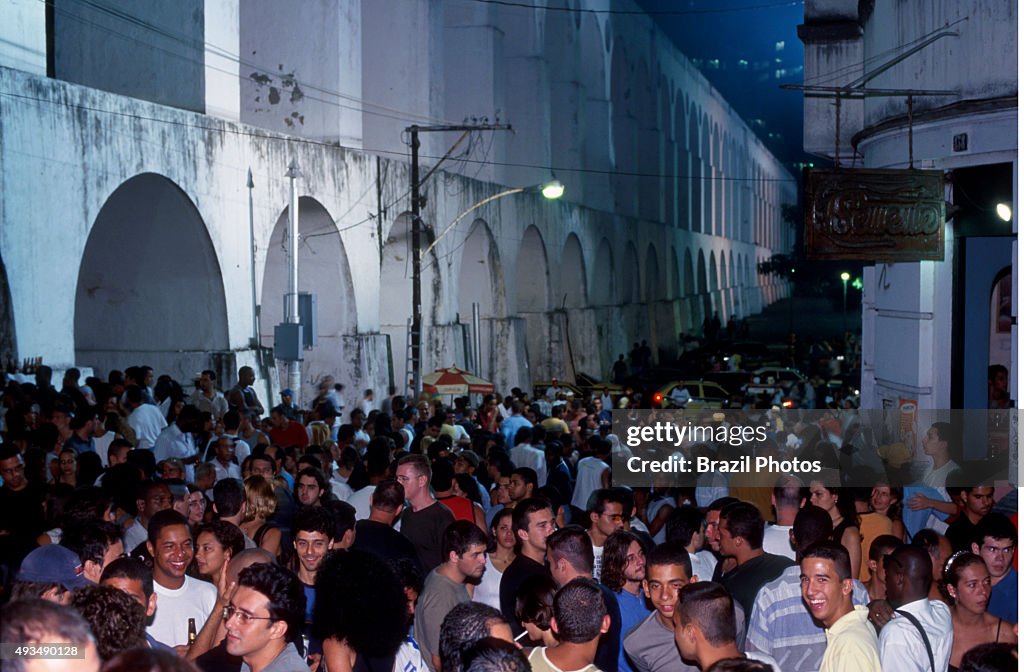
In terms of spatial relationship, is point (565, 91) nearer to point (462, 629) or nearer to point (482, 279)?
point (482, 279)

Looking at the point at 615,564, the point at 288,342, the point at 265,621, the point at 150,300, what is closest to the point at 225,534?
the point at 265,621

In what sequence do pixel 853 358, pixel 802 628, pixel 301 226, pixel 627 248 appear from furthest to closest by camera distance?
pixel 627 248 < pixel 853 358 < pixel 301 226 < pixel 802 628

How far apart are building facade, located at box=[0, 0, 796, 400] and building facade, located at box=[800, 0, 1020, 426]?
322 inches

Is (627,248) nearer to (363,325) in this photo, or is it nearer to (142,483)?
(363,325)

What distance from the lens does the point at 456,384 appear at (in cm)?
2208

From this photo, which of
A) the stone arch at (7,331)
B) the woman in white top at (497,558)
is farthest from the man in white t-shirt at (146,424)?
the woman in white top at (497,558)

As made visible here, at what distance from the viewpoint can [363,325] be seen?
24109 millimetres

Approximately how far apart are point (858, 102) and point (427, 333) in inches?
402

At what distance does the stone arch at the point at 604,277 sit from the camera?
4519 centimetres

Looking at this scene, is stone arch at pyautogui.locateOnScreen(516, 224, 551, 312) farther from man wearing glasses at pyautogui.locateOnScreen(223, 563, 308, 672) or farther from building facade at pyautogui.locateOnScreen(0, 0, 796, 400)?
man wearing glasses at pyautogui.locateOnScreen(223, 563, 308, 672)

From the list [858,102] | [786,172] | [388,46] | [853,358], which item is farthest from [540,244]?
[786,172]

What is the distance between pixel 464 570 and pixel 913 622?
223 centimetres

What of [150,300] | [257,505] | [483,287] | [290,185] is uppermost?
[290,185]

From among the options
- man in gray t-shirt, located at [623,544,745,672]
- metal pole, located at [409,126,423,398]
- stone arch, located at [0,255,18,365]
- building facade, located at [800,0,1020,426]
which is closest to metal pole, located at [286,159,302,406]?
metal pole, located at [409,126,423,398]
